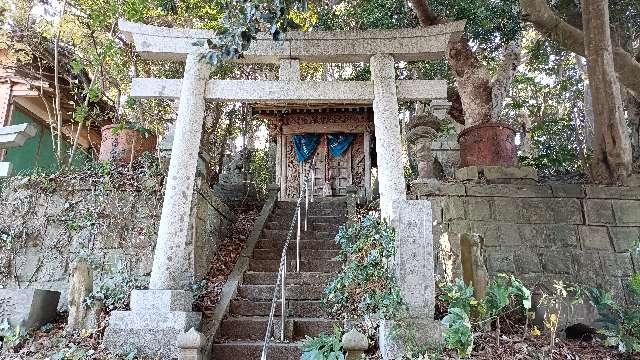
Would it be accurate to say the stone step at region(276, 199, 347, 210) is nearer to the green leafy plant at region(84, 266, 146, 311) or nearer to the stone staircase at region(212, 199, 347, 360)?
the stone staircase at region(212, 199, 347, 360)

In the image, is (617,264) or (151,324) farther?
(617,264)

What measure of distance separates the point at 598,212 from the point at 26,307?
777 cm

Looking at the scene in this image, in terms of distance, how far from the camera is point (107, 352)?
477 centimetres

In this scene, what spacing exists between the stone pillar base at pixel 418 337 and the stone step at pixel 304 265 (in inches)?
107

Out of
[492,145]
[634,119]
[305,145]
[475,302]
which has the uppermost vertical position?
[305,145]

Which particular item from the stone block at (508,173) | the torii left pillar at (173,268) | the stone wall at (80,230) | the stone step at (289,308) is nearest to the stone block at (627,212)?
the stone block at (508,173)

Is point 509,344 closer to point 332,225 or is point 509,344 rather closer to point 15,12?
point 332,225

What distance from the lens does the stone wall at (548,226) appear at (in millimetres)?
6344

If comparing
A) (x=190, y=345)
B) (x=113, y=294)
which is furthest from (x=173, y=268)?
(x=190, y=345)

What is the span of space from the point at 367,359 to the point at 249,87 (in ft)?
11.8

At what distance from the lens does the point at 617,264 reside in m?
6.35

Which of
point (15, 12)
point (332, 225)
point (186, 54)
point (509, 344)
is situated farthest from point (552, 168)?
point (15, 12)

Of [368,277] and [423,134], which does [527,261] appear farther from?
[368,277]

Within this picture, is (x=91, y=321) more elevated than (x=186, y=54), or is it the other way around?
(x=186, y=54)
